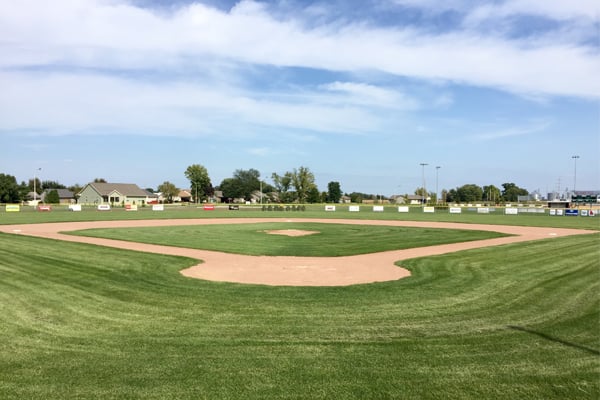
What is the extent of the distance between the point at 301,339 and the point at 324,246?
48.9 ft

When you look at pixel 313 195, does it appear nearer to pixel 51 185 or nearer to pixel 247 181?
pixel 247 181

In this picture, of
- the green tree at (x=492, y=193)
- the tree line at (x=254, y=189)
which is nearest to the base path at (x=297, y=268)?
the tree line at (x=254, y=189)

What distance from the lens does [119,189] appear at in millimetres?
118500

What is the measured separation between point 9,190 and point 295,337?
120m

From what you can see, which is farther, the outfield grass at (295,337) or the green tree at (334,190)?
the green tree at (334,190)

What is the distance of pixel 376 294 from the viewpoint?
444 inches

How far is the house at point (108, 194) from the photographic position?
372ft

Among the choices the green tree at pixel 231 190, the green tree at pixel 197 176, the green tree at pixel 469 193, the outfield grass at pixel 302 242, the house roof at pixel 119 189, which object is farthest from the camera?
the green tree at pixel 469 193

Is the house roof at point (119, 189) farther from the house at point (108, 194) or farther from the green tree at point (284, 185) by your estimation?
the green tree at point (284, 185)

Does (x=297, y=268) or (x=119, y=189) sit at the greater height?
(x=119, y=189)

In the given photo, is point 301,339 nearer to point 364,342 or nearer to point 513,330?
point 364,342

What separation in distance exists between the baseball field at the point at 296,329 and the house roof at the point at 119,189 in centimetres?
10735

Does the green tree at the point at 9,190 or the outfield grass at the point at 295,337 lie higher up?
the green tree at the point at 9,190

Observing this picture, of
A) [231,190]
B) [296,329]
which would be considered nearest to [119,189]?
[231,190]
